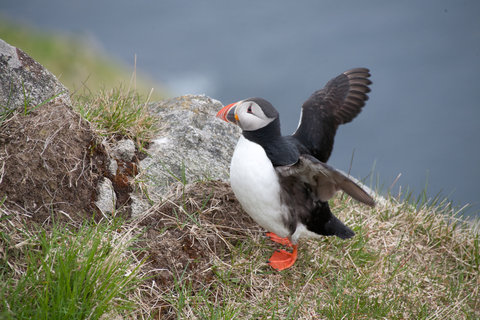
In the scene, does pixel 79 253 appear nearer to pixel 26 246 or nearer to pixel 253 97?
pixel 26 246

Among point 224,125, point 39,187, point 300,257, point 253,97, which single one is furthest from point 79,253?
point 224,125

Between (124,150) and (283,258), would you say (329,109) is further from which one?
(124,150)

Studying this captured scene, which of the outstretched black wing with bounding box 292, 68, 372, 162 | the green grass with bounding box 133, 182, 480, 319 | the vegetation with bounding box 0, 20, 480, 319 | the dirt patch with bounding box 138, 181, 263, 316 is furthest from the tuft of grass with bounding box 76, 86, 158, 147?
the outstretched black wing with bounding box 292, 68, 372, 162

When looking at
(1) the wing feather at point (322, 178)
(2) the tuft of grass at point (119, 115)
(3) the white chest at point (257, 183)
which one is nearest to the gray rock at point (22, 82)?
(2) the tuft of grass at point (119, 115)

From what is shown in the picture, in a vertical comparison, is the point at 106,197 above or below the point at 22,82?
below

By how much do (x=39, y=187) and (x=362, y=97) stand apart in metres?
2.97

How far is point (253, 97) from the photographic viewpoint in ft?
12.4

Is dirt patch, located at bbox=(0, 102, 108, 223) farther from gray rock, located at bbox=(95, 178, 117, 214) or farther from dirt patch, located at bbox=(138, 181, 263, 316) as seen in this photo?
dirt patch, located at bbox=(138, 181, 263, 316)

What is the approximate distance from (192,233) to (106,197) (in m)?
0.81

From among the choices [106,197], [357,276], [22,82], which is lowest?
[357,276]

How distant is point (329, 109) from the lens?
173 inches

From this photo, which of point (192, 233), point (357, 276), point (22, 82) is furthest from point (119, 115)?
point (357, 276)

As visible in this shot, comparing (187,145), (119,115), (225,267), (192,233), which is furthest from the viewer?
(187,145)

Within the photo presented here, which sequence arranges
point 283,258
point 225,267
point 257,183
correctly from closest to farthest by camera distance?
point 257,183
point 225,267
point 283,258
